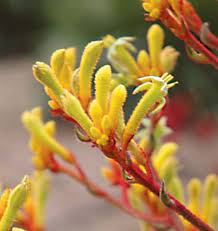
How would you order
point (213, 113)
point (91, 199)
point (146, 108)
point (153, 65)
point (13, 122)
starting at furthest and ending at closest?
1. point (13, 122)
2. point (91, 199)
3. point (213, 113)
4. point (153, 65)
5. point (146, 108)

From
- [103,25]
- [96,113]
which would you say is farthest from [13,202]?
[103,25]

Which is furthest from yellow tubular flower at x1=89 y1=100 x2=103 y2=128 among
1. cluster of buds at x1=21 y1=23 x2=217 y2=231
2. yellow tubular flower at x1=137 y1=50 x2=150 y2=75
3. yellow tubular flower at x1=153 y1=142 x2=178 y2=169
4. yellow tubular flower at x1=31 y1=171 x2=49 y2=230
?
yellow tubular flower at x1=31 y1=171 x2=49 y2=230

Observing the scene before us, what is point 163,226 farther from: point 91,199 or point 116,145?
point 91,199

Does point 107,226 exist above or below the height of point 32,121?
below

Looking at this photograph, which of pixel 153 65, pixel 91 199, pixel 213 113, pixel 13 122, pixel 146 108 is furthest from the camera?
pixel 13 122

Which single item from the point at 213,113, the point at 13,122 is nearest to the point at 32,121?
the point at 213,113

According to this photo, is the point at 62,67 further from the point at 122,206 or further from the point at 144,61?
the point at 122,206

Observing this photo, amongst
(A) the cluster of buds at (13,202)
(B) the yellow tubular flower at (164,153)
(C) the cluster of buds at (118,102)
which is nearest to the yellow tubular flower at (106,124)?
(C) the cluster of buds at (118,102)
